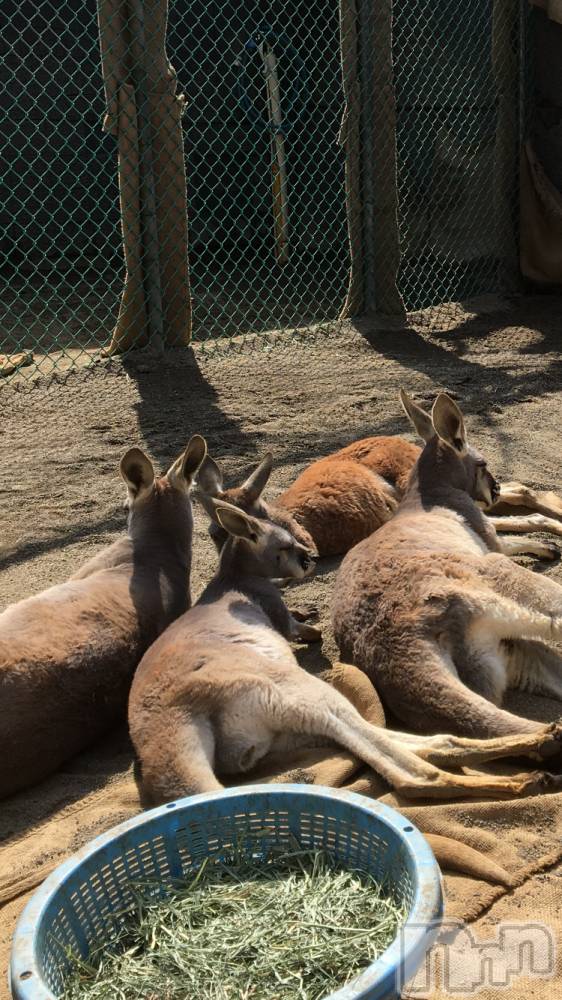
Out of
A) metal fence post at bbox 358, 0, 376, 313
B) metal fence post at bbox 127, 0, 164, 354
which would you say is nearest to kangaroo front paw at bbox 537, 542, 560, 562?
metal fence post at bbox 127, 0, 164, 354

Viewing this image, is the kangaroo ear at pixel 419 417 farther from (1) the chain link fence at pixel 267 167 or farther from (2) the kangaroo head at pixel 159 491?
(1) the chain link fence at pixel 267 167

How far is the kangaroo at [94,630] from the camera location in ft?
10.9

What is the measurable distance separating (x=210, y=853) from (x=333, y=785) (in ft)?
1.67

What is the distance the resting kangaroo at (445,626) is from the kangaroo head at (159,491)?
76 centimetres

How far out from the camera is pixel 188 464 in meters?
4.36

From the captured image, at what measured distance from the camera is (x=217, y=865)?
262cm

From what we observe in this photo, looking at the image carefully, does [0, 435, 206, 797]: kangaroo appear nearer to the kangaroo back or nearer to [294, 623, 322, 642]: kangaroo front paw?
[294, 623, 322, 642]: kangaroo front paw

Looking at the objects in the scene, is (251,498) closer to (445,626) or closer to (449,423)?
(449,423)

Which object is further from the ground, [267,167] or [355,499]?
[267,167]

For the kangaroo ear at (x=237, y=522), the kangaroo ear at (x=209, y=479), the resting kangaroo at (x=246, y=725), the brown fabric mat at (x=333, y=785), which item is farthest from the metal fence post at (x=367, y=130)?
the brown fabric mat at (x=333, y=785)

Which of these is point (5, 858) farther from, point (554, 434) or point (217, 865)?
point (554, 434)

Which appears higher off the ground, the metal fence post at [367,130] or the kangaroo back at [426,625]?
the metal fence post at [367,130]

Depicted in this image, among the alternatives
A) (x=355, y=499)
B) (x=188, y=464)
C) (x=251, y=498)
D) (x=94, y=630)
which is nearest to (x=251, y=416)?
(x=355, y=499)

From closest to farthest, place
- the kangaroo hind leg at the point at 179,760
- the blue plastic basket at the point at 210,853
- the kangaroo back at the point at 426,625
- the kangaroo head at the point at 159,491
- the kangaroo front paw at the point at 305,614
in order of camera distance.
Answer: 1. the blue plastic basket at the point at 210,853
2. the kangaroo hind leg at the point at 179,760
3. the kangaroo back at the point at 426,625
4. the kangaroo front paw at the point at 305,614
5. the kangaroo head at the point at 159,491
